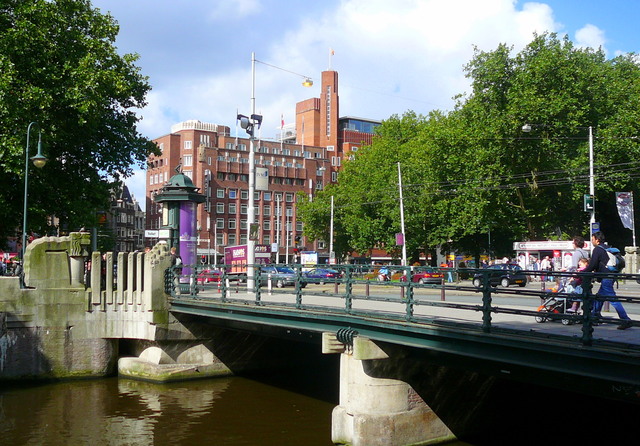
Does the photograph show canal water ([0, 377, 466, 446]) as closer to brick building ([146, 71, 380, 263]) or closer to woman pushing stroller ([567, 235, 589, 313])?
woman pushing stroller ([567, 235, 589, 313])

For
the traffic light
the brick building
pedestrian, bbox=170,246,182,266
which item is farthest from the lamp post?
the brick building

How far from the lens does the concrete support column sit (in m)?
12.5

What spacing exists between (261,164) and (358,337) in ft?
236

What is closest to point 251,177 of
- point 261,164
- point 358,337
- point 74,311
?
point 74,311

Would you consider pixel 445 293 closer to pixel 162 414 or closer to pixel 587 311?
pixel 587 311

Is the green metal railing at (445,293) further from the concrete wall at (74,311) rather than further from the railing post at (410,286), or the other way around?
the concrete wall at (74,311)

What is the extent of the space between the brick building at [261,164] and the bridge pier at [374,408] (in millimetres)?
70191

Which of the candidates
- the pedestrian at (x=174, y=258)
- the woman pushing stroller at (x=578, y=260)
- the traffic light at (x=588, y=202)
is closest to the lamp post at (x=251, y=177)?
the pedestrian at (x=174, y=258)

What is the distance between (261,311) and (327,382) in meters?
5.76

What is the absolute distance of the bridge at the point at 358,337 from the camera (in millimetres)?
9398

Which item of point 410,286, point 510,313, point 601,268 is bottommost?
point 510,313

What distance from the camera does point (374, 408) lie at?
12680mm

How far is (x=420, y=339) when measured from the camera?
37.0 feet

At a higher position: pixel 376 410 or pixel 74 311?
pixel 74 311
